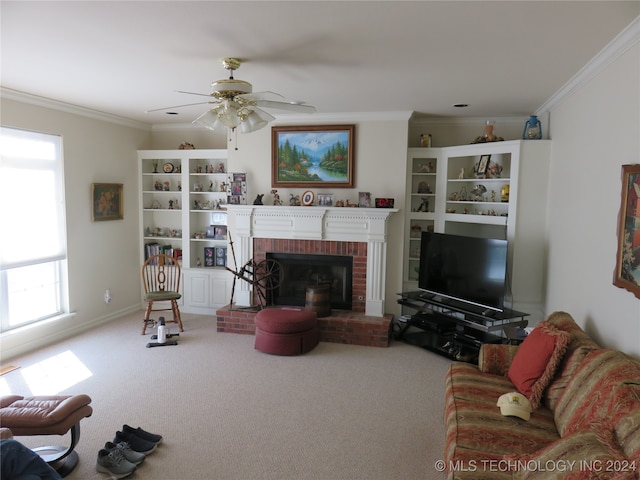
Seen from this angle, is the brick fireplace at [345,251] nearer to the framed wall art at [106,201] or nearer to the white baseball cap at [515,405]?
the framed wall art at [106,201]

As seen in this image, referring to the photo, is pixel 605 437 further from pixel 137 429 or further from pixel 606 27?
pixel 137 429

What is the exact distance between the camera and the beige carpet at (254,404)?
2.77 meters

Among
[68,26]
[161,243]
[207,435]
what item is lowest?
[207,435]

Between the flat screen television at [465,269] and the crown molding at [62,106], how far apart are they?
422 centimetres

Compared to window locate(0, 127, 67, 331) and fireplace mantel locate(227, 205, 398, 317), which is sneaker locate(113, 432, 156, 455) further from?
fireplace mantel locate(227, 205, 398, 317)

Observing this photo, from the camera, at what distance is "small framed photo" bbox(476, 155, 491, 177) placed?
5102 mm

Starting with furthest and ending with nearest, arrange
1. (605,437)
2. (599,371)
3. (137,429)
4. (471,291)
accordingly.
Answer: (471,291)
(137,429)
(599,371)
(605,437)

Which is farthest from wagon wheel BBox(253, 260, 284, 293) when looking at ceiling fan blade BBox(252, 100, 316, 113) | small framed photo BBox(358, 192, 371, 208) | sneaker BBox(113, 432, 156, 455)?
sneaker BBox(113, 432, 156, 455)

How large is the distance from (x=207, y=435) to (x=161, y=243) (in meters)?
4.03

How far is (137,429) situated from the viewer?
300 centimetres

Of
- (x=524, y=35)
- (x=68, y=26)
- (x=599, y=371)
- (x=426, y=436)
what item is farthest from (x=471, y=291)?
(x=68, y=26)

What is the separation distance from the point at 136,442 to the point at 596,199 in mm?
3572

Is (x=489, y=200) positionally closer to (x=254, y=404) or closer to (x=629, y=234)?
(x=629, y=234)

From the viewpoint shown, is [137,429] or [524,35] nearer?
[524,35]
